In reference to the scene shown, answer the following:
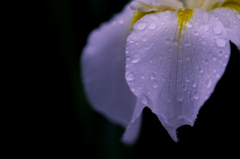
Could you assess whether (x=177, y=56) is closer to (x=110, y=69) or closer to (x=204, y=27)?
(x=204, y=27)

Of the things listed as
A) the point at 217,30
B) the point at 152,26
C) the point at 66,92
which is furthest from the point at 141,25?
the point at 66,92

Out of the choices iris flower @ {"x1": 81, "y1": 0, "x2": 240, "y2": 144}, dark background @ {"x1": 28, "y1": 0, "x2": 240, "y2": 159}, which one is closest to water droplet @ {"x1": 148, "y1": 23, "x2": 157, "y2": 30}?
iris flower @ {"x1": 81, "y1": 0, "x2": 240, "y2": 144}

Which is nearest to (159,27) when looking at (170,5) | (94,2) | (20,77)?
(170,5)

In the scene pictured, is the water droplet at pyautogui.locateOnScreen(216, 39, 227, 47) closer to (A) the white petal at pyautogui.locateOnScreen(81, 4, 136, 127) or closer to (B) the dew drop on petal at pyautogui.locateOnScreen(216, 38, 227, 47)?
(B) the dew drop on petal at pyautogui.locateOnScreen(216, 38, 227, 47)

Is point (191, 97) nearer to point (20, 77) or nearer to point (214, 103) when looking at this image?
point (214, 103)

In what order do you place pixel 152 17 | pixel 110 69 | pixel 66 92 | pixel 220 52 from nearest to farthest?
pixel 220 52
pixel 152 17
pixel 110 69
pixel 66 92

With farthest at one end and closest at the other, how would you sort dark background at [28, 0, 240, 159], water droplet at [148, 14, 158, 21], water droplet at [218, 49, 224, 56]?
dark background at [28, 0, 240, 159] → water droplet at [148, 14, 158, 21] → water droplet at [218, 49, 224, 56]

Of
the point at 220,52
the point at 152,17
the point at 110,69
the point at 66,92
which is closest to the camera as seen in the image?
the point at 220,52
